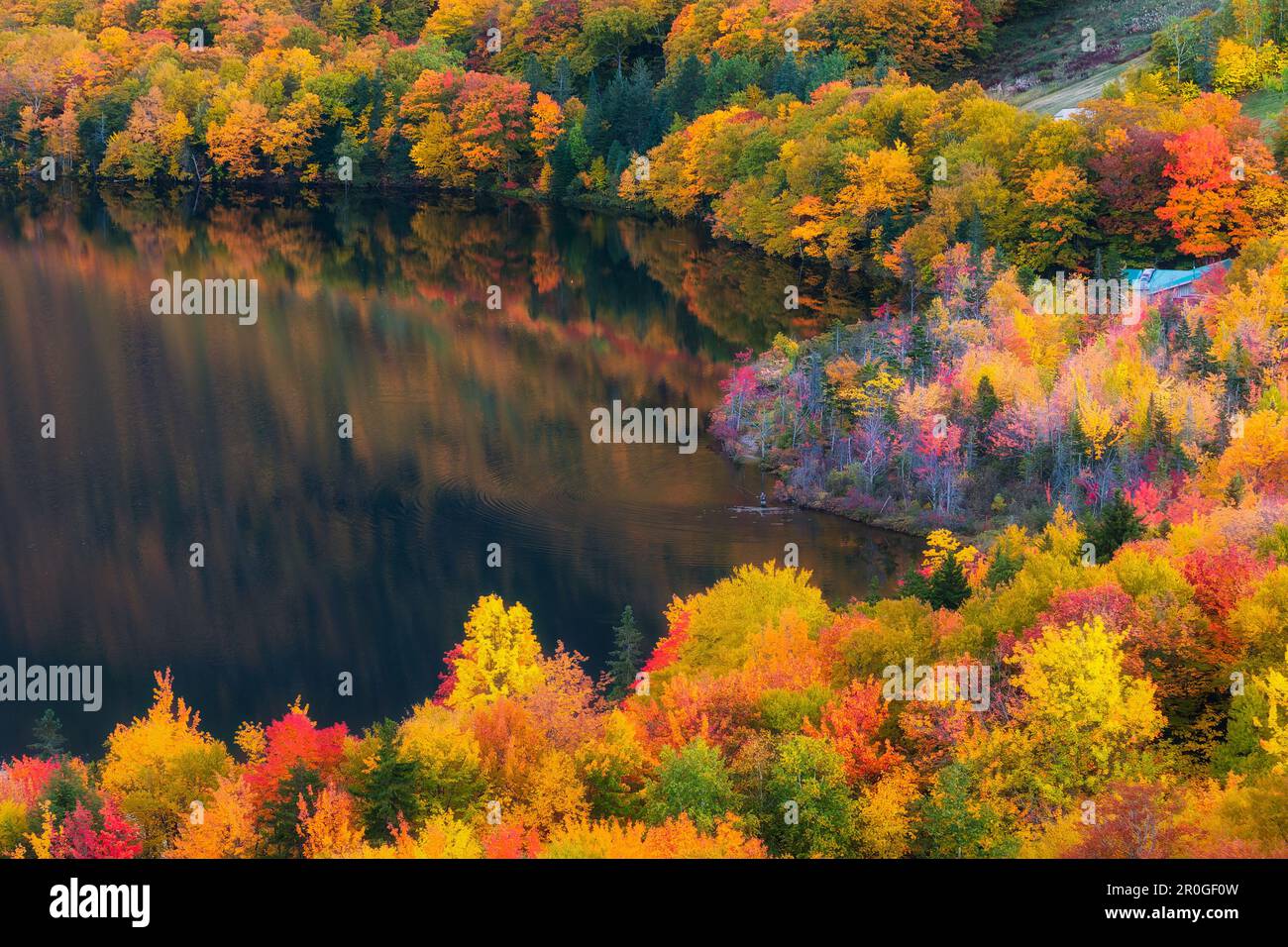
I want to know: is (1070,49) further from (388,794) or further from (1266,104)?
(388,794)

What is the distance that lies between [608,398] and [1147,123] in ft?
98.1

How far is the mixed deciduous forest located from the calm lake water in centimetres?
188

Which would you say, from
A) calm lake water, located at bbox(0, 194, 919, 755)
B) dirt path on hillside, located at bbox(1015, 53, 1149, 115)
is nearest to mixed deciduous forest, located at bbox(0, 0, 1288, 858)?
calm lake water, located at bbox(0, 194, 919, 755)

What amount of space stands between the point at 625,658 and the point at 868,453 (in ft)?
51.4

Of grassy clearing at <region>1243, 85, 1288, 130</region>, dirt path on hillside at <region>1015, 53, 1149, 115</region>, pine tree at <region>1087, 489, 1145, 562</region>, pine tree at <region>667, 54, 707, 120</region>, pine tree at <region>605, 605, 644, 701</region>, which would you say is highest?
pine tree at <region>667, 54, 707, 120</region>

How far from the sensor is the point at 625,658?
3912 cm

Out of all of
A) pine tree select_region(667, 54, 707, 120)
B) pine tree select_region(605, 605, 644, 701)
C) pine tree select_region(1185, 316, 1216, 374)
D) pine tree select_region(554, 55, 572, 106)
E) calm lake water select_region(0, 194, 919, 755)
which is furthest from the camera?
pine tree select_region(554, 55, 572, 106)

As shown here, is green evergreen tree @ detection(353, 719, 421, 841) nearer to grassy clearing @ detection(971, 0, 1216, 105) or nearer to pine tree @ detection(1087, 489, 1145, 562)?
pine tree @ detection(1087, 489, 1145, 562)

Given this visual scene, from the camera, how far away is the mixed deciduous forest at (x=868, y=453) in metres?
A: 27.2

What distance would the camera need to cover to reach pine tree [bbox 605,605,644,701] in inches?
1502

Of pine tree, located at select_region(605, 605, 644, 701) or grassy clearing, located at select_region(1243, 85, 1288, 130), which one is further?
grassy clearing, located at select_region(1243, 85, 1288, 130)

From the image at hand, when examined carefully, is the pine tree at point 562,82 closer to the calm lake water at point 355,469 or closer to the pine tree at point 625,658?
the calm lake water at point 355,469

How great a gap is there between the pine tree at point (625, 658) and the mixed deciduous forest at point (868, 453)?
5.7 inches

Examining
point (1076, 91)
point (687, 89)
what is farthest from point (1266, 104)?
point (687, 89)
